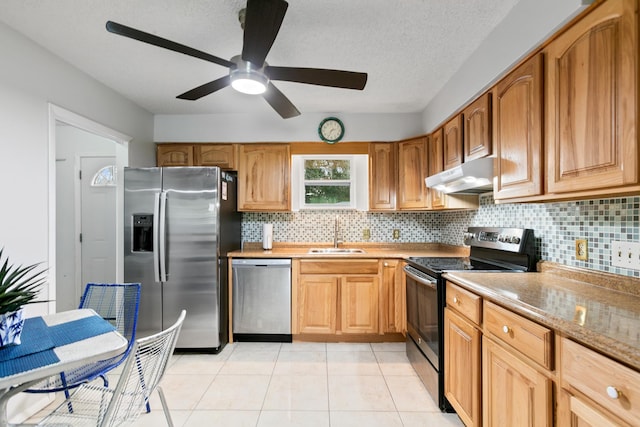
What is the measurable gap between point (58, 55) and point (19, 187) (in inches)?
39.7

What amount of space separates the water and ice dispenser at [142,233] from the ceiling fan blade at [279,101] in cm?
160

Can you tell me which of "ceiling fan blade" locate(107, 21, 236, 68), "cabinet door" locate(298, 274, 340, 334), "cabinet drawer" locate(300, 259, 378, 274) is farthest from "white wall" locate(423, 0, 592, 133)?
"cabinet door" locate(298, 274, 340, 334)

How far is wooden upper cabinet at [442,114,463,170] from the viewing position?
2.37 metres

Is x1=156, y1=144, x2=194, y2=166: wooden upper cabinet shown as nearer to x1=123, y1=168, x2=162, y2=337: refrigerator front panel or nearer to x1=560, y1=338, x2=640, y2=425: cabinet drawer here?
x1=123, y1=168, x2=162, y2=337: refrigerator front panel

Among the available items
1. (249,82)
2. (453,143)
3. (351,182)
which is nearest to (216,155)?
(351,182)

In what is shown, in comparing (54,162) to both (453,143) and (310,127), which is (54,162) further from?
(453,143)

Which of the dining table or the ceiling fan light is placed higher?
the ceiling fan light

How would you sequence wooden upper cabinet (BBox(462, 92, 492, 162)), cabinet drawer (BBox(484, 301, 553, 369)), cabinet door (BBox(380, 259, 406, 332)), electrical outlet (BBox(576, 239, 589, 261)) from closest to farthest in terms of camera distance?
cabinet drawer (BBox(484, 301, 553, 369))
electrical outlet (BBox(576, 239, 589, 261))
wooden upper cabinet (BBox(462, 92, 492, 162))
cabinet door (BBox(380, 259, 406, 332))

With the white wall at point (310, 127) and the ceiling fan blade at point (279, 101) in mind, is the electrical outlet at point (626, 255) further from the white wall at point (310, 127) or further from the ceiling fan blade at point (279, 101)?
the white wall at point (310, 127)

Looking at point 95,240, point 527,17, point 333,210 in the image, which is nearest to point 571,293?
point 527,17

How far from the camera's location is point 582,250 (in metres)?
1.59

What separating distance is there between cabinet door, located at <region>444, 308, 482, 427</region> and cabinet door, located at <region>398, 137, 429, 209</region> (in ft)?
4.70

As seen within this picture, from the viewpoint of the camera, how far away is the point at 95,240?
3545 millimetres

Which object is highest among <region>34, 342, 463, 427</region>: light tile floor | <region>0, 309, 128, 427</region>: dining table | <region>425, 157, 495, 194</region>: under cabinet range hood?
<region>425, 157, 495, 194</region>: under cabinet range hood
